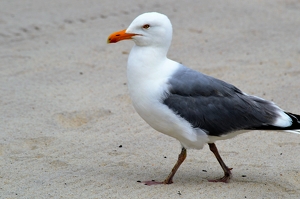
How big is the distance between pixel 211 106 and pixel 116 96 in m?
2.31

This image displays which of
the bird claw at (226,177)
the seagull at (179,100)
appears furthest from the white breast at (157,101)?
the bird claw at (226,177)

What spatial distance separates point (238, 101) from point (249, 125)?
230mm

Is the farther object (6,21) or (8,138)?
(6,21)

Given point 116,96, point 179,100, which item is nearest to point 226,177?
point 179,100

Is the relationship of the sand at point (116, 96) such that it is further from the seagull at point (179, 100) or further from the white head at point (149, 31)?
the white head at point (149, 31)

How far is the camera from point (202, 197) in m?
4.51

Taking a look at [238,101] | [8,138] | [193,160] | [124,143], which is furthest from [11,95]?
[238,101]

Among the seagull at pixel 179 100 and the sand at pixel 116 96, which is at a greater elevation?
the seagull at pixel 179 100

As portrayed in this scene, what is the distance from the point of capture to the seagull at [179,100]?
4594 mm

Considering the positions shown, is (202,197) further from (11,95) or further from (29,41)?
(29,41)

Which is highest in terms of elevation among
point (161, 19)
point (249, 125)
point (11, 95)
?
point (161, 19)

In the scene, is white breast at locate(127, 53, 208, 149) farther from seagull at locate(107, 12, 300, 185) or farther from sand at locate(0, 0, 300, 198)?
sand at locate(0, 0, 300, 198)

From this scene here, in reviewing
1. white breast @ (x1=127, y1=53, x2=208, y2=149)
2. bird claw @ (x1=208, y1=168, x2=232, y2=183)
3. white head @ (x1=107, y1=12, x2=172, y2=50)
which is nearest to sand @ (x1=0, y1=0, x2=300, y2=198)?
bird claw @ (x1=208, y1=168, x2=232, y2=183)

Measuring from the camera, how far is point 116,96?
686cm
